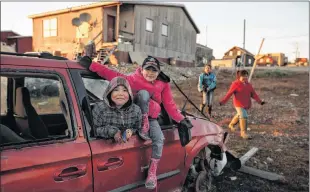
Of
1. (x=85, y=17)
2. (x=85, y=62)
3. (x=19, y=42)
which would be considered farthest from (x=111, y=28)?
(x=85, y=62)

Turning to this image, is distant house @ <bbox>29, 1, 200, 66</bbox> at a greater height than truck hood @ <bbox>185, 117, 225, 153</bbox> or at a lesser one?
greater

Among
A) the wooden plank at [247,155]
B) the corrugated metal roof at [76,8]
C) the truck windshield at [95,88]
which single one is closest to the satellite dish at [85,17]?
the corrugated metal roof at [76,8]

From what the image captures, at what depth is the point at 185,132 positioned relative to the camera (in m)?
3.46

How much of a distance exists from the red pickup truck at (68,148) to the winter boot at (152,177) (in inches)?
2.3

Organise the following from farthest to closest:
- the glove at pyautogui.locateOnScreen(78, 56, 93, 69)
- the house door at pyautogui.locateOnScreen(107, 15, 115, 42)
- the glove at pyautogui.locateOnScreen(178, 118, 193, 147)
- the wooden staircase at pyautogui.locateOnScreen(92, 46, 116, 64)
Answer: the house door at pyautogui.locateOnScreen(107, 15, 115, 42)
the wooden staircase at pyautogui.locateOnScreen(92, 46, 116, 64)
the glove at pyautogui.locateOnScreen(178, 118, 193, 147)
the glove at pyautogui.locateOnScreen(78, 56, 93, 69)

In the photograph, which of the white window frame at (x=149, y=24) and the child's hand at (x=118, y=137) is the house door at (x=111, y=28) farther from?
the child's hand at (x=118, y=137)

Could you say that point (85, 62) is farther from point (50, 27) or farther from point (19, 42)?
A: point (19, 42)

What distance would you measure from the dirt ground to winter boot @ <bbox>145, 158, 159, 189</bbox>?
6.74 feet

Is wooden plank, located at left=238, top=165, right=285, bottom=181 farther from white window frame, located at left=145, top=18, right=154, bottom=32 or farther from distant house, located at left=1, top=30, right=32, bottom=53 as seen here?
distant house, located at left=1, top=30, right=32, bottom=53

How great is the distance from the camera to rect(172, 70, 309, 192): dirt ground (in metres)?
5.00

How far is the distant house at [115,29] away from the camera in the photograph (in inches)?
914

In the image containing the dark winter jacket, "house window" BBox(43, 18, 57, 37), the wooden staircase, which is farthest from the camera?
"house window" BBox(43, 18, 57, 37)

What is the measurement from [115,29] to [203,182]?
856 inches

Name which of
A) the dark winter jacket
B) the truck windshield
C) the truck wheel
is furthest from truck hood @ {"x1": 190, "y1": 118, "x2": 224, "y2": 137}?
the dark winter jacket
